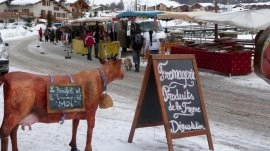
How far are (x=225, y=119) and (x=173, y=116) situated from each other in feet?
12.2

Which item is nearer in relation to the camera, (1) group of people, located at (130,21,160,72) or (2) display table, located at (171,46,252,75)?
(2) display table, located at (171,46,252,75)

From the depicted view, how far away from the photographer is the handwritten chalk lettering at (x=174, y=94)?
6.76m

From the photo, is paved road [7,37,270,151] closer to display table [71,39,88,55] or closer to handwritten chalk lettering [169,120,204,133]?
handwritten chalk lettering [169,120,204,133]

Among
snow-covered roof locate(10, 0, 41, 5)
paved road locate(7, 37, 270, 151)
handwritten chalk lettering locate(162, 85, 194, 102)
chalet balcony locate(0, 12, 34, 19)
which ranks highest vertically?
snow-covered roof locate(10, 0, 41, 5)

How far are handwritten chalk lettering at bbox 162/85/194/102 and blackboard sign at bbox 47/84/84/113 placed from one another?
1.28m

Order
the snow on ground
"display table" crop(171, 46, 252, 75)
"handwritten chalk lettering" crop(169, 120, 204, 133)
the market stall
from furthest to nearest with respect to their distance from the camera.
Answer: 1. the market stall
2. "display table" crop(171, 46, 252, 75)
3. the snow on ground
4. "handwritten chalk lettering" crop(169, 120, 204, 133)

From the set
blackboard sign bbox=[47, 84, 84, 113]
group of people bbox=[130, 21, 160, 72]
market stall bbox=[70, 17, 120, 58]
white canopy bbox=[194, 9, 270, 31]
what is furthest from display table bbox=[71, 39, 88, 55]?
blackboard sign bbox=[47, 84, 84, 113]

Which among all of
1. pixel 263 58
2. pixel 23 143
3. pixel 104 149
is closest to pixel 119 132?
pixel 104 149

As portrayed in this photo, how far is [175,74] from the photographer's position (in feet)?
22.7

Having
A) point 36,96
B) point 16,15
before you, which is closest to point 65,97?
point 36,96

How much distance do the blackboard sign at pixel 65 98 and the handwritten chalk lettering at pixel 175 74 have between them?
1.28 meters

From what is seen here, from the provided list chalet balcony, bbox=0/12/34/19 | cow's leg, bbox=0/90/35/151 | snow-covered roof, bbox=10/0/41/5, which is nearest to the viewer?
cow's leg, bbox=0/90/35/151

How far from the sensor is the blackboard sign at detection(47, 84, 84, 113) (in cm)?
599

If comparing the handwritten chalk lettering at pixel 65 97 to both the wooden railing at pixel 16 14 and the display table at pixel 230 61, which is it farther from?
the wooden railing at pixel 16 14
